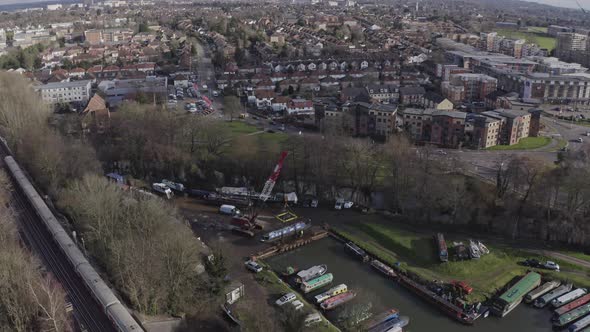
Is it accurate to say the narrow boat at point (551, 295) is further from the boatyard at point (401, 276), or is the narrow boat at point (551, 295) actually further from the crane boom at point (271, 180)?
the crane boom at point (271, 180)

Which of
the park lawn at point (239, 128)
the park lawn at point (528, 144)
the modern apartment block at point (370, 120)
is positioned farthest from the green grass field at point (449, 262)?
the park lawn at point (239, 128)

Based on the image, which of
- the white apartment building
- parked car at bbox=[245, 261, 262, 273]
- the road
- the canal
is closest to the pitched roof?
the white apartment building

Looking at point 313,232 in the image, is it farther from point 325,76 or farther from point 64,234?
point 325,76

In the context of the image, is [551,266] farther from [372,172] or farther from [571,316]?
[372,172]

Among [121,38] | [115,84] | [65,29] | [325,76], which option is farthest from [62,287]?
[65,29]

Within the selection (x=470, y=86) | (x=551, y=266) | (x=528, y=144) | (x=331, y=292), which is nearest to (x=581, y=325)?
(x=551, y=266)

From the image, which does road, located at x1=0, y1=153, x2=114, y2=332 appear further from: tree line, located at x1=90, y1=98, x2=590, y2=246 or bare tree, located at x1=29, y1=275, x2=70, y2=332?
tree line, located at x1=90, y1=98, x2=590, y2=246

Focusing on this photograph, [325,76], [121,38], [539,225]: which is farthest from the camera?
[121,38]
